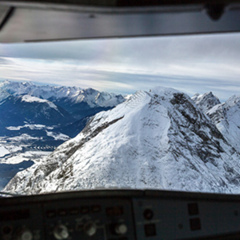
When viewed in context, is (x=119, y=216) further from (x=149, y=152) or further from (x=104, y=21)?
(x=149, y=152)

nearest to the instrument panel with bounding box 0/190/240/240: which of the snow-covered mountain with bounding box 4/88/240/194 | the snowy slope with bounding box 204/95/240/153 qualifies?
the snow-covered mountain with bounding box 4/88/240/194

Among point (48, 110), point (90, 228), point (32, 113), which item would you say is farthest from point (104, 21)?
point (48, 110)

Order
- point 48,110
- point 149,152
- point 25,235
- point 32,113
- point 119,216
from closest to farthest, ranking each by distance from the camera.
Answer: point 25,235 < point 119,216 < point 32,113 < point 48,110 < point 149,152

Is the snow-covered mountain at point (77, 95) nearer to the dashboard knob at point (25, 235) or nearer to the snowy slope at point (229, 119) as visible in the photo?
the snowy slope at point (229, 119)

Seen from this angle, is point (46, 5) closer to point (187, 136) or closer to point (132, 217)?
point (132, 217)

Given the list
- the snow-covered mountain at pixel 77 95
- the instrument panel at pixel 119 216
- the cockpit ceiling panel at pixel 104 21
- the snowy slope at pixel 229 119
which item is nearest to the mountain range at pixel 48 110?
the snow-covered mountain at pixel 77 95
